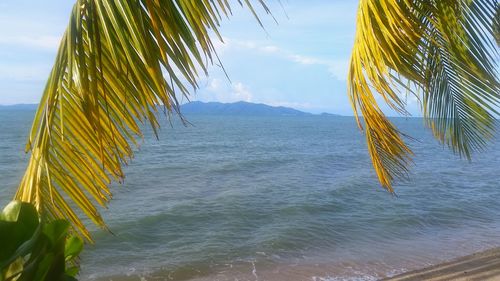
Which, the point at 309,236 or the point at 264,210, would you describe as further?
the point at 264,210

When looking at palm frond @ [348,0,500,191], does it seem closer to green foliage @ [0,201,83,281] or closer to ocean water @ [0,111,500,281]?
ocean water @ [0,111,500,281]

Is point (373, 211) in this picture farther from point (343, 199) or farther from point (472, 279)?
point (472, 279)

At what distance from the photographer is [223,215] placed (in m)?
14.8

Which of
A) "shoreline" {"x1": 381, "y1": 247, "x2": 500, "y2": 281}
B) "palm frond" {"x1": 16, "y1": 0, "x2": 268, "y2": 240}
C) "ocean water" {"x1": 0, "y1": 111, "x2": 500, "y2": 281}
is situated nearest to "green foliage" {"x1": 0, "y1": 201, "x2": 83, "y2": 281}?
"palm frond" {"x1": 16, "y1": 0, "x2": 268, "y2": 240}

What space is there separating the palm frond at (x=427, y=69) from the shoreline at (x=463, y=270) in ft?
14.8

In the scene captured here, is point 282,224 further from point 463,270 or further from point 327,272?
point 463,270

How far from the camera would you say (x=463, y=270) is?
846 cm

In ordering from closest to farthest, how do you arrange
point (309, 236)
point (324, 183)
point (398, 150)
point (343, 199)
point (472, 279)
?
1. point (398, 150)
2. point (472, 279)
3. point (309, 236)
4. point (343, 199)
5. point (324, 183)

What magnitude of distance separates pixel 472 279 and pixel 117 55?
25.7 feet

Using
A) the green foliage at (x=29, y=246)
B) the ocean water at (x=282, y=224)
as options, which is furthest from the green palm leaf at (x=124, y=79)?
the ocean water at (x=282, y=224)

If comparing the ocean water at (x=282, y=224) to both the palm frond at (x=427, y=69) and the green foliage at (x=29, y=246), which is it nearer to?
the palm frond at (x=427, y=69)

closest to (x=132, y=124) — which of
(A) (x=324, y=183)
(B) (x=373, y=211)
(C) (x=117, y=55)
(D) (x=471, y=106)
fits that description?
(C) (x=117, y=55)

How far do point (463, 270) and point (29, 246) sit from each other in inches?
342

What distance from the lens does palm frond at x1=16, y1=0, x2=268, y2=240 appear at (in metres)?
1.48
